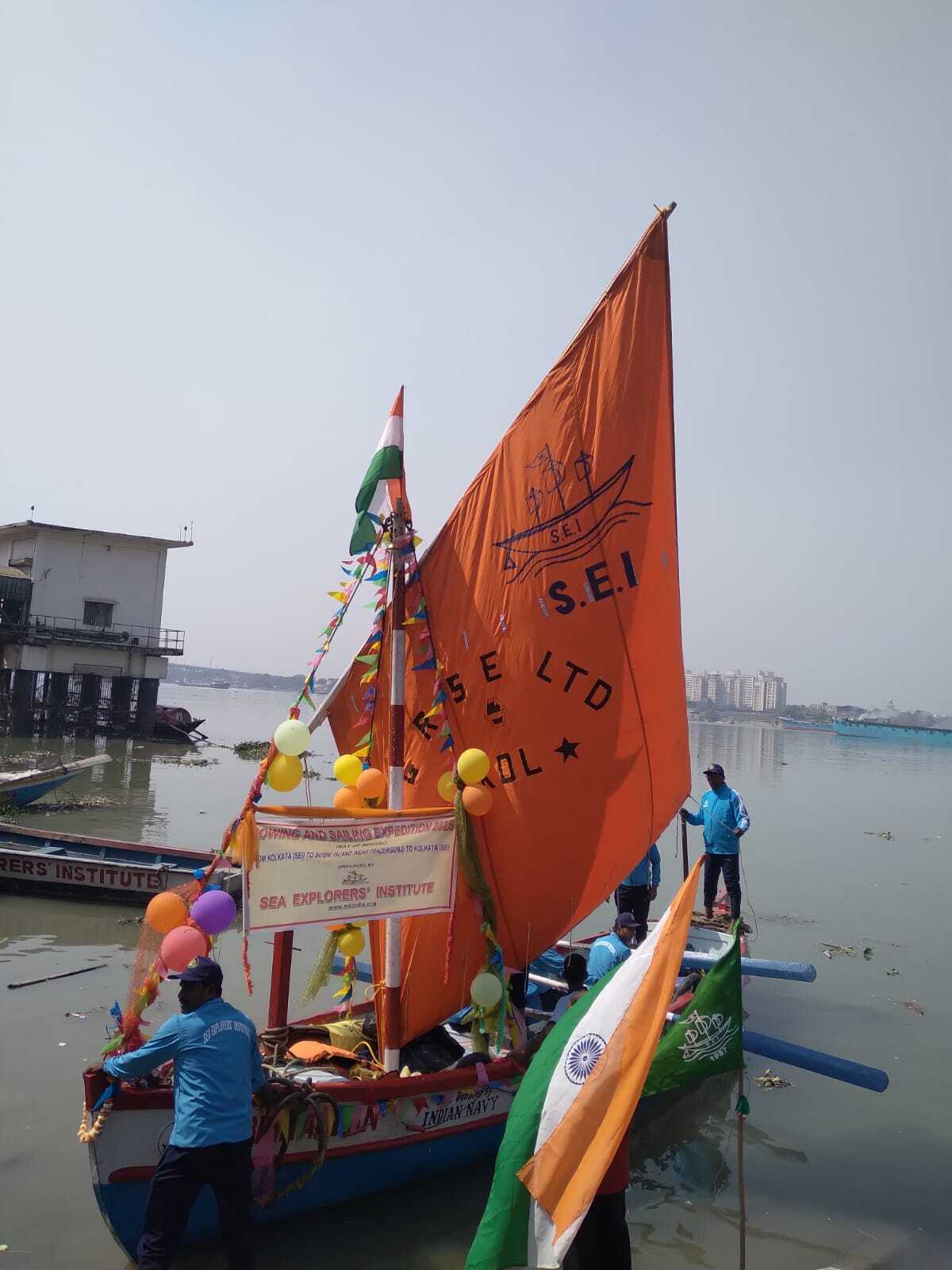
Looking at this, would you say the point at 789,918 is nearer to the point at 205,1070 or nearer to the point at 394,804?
the point at 394,804

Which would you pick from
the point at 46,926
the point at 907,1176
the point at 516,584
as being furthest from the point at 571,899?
the point at 46,926

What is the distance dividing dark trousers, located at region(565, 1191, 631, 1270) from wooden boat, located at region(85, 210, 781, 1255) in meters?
2.40

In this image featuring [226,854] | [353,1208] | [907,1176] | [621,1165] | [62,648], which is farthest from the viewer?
[62,648]

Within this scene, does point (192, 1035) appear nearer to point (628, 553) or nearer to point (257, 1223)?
point (257, 1223)

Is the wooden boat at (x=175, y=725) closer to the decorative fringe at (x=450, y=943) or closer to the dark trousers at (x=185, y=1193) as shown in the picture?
the decorative fringe at (x=450, y=943)

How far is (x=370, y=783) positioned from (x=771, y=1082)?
5.52 meters

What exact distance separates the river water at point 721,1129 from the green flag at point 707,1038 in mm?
1879

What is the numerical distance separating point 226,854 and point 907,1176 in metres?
6.21

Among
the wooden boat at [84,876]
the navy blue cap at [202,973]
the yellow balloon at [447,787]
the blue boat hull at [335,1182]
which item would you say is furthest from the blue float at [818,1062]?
the wooden boat at [84,876]

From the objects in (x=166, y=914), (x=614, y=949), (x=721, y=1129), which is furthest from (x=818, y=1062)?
(x=166, y=914)

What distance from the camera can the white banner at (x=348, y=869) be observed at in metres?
5.48

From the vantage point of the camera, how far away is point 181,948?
484cm

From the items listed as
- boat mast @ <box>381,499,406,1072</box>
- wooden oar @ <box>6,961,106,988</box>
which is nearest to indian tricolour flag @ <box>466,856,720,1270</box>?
boat mast @ <box>381,499,406,1072</box>

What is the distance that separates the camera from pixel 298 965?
38.2 feet
